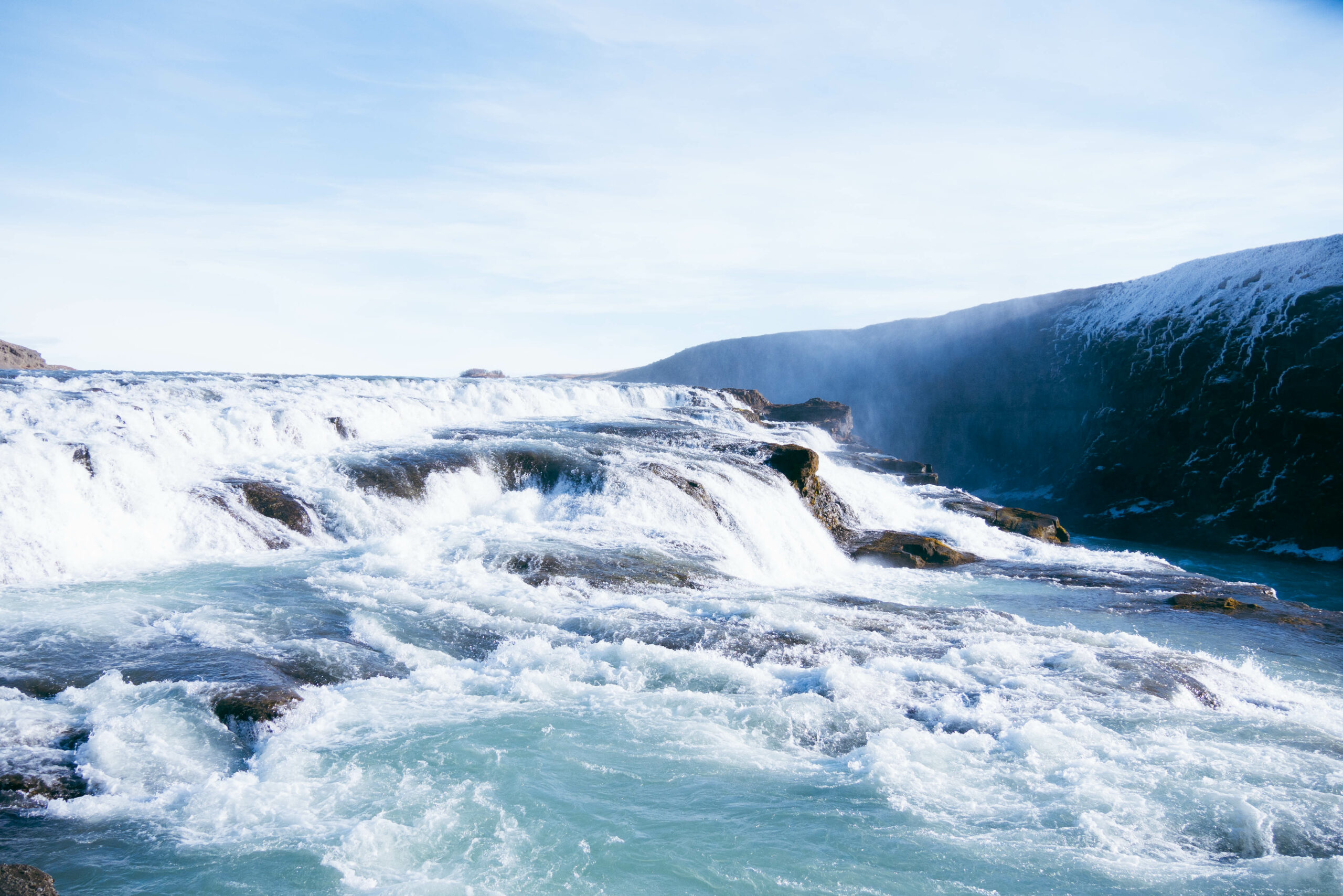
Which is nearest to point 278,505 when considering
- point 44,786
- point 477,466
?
point 477,466

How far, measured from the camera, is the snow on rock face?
35656mm

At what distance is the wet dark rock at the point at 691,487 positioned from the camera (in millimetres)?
15719

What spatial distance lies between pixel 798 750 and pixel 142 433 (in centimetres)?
1242

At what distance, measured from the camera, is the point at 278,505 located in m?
13.0

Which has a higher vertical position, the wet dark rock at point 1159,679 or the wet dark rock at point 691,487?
the wet dark rock at point 691,487

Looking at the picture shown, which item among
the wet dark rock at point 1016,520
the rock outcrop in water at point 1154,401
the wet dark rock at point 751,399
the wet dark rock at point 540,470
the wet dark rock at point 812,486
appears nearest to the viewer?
the wet dark rock at point 540,470

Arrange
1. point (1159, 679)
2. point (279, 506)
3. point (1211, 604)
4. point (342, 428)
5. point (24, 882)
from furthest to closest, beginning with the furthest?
point (342, 428)
point (1211, 604)
point (279, 506)
point (1159, 679)
point (24, 882)

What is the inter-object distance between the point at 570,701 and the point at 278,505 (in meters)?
7.81

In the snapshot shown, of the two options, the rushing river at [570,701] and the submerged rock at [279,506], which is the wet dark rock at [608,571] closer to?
the rushing river at [570,701]

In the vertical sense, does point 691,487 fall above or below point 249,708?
above

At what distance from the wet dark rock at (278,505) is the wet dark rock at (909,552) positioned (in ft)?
35.6

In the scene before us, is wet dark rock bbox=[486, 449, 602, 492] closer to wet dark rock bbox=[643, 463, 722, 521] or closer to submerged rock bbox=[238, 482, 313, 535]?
wet dark rock bbox=[643, 463, 722, 521]

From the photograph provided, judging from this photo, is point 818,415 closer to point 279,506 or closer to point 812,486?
point 812,486

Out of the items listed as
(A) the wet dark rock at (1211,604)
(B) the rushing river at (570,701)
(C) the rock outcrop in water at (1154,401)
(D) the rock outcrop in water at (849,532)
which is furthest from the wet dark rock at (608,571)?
(C) the rock outcrop in water at (1154,401)
